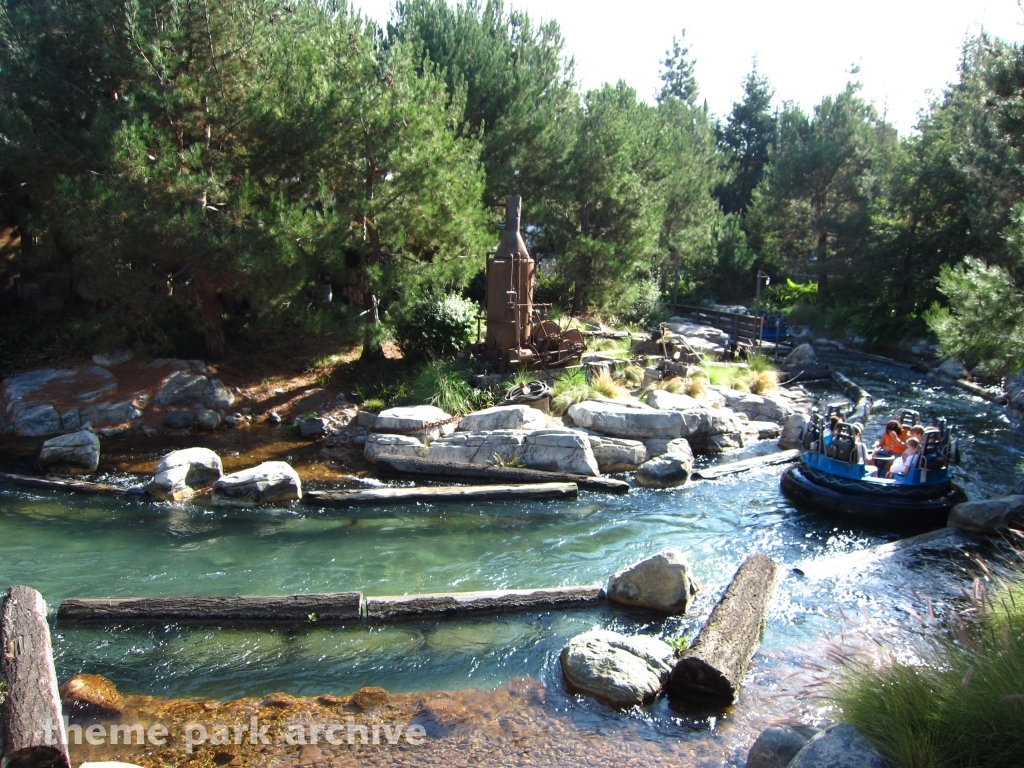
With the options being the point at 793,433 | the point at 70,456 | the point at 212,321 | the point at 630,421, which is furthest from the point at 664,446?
the point at 70,456

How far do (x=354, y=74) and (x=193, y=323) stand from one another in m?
6.39

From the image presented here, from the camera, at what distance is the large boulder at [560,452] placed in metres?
13.4

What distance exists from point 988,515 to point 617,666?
22.6 ft

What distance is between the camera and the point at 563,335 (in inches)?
698

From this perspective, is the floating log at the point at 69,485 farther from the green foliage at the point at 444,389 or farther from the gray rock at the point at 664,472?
the gray rock at the point at 664,472

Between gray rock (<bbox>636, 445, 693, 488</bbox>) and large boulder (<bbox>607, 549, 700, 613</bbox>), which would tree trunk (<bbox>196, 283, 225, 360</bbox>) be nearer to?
gray rock (<bbox>636, 445, 693, 488</bbox>)

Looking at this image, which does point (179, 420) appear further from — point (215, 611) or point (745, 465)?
→ point (745, 465)

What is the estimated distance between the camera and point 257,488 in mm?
12000

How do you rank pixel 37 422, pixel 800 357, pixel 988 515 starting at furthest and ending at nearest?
pixel 800 357 < pixel 37 422 < pixel 988 515

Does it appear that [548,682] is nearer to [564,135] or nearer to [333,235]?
[333,235]

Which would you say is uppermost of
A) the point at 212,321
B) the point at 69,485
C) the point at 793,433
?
the point at 212,321

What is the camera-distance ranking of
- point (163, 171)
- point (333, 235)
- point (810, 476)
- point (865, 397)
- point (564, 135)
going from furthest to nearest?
point (564, 135), point (865, 397), point (333, 235), point (163, 171), point (810, 476)

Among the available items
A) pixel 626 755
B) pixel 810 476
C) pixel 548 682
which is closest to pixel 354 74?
pixel 810 476

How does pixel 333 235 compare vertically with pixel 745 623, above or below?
above
